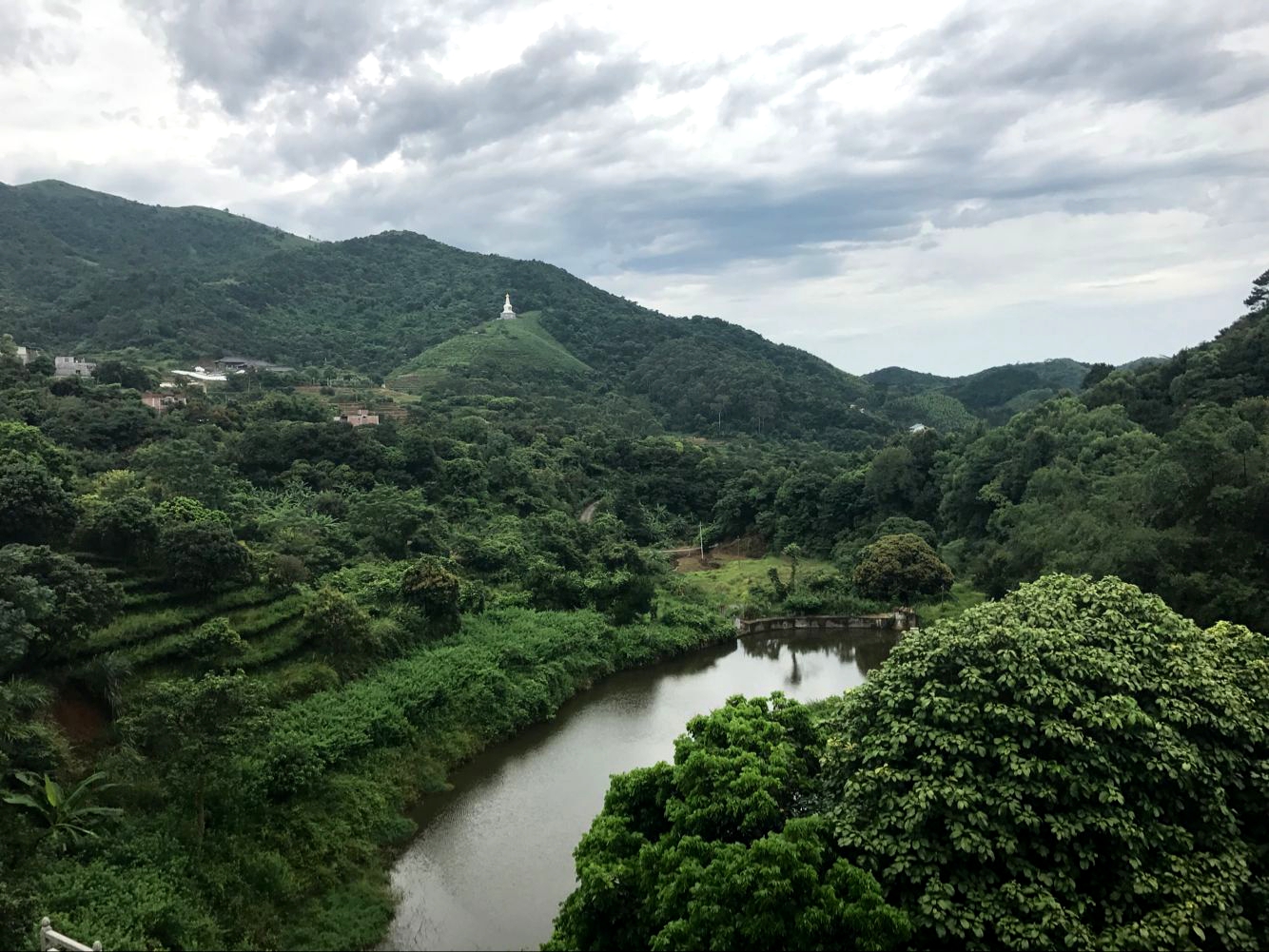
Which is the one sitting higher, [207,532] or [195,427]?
[195,427]

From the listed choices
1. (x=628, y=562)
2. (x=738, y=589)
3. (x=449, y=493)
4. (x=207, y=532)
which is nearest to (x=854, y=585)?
(x=738, y=589)

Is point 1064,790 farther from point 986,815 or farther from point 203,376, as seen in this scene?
point 203,376

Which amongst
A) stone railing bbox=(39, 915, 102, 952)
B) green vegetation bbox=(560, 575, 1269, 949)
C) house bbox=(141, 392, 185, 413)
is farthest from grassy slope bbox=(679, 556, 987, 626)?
stone railing bbox=(39, 915, 102, 952)

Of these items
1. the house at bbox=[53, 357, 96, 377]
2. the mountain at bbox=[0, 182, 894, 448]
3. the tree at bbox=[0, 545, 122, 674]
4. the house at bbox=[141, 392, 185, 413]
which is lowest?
the tree at bbox=[0, 545, 122, 674]

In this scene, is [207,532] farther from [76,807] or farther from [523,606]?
[523,606]

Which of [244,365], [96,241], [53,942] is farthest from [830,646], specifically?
[96,241]

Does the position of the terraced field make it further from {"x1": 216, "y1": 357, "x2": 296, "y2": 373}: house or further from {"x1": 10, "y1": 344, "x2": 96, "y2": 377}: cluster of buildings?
{"x1": 216, "y1": 357, "x2": 296, "y2": 373}: house

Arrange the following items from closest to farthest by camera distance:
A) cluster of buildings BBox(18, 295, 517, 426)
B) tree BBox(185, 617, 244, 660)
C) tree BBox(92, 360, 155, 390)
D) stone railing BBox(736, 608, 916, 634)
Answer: tree BBox(185, 617, 244, 660) < stone railing BBox(736, 608, 916, 634) < cluster of buildings BBox(18, 295, 517, 426) < tree BBox(92, 360, 155, 390)
